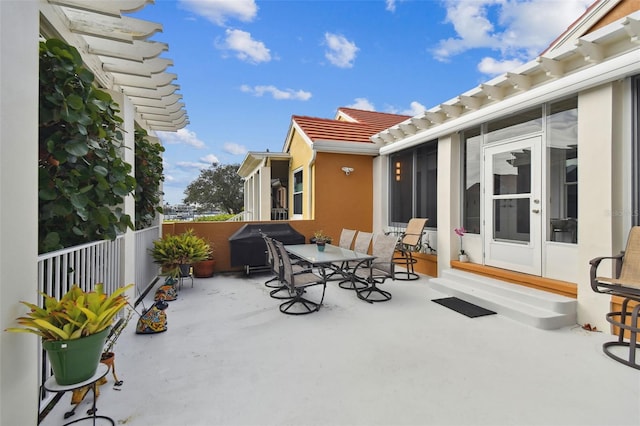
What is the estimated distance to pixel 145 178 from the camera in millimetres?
5227

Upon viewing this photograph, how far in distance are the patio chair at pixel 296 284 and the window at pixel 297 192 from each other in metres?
4.97

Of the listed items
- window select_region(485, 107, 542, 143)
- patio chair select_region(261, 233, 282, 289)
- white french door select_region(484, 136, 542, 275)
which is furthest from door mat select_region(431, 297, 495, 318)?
window select_region(485, 107, 542, 143)

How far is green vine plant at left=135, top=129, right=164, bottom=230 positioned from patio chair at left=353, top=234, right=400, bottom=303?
12.3ft

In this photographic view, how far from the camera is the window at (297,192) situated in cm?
951

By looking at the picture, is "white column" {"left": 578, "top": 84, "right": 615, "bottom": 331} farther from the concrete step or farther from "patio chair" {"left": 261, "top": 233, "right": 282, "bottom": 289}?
"patio chair" {"left": 261, "top": 233, "right": 282, "bottom": 289}

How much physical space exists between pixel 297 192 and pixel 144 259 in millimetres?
5201

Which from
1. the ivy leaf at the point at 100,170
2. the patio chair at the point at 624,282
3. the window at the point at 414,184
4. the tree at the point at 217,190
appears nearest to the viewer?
the ivy leaf at the point at 100,170

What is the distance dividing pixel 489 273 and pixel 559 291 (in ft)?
3.59

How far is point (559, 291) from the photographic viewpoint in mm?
4176

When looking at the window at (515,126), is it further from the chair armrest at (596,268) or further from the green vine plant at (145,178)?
the green vine plant at (145,178)

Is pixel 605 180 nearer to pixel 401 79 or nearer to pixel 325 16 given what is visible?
pixel 325 16

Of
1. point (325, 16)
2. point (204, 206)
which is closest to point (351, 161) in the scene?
point (325, 16)

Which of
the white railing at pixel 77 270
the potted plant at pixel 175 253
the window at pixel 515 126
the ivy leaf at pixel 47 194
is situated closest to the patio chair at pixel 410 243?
the window at pixel 515 126

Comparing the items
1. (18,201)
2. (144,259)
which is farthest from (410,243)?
(18,201)
